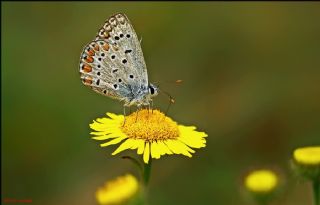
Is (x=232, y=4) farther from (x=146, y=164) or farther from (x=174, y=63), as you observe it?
(x=146, y=164)

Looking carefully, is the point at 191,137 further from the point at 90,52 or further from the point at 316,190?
the point at 316,190

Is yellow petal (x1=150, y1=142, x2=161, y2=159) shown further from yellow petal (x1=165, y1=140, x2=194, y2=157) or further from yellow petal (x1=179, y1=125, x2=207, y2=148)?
yellow petal (x1=179, y1=125, x2=207, y2=148)

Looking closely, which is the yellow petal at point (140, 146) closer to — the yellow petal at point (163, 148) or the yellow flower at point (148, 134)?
the yellow flower at point (148, 134)

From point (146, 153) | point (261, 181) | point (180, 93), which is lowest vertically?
point (261, 181)

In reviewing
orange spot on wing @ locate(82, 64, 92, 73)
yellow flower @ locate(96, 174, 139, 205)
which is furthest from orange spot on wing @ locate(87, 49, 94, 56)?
yellow flower @ locate(96, 174, 139, 205)

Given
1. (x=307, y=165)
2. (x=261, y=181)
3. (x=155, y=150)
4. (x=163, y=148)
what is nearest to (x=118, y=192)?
(x=261, y=181)

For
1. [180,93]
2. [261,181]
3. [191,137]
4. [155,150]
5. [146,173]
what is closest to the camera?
[261,181]

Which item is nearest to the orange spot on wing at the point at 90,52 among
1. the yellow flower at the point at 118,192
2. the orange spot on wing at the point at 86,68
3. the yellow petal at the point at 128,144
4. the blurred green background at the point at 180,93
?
the orange spot on wing at the point at 86,68
